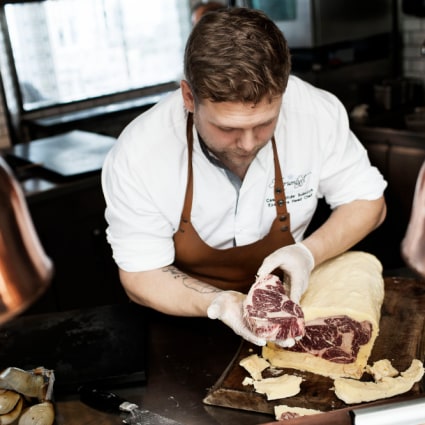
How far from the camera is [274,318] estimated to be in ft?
5.85

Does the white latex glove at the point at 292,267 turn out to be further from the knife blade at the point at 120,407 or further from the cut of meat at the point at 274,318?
the knife blade at the point at 120,407

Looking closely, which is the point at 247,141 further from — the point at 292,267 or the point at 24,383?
the point at 24,383

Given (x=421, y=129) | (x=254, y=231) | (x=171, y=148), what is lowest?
(x=421, y=129)

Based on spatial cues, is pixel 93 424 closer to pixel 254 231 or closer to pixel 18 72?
pixel 254 231

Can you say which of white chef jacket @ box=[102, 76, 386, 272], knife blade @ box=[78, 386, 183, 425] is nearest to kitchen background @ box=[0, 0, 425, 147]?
white chef jacket @ box=[102, 76, 386, 272]

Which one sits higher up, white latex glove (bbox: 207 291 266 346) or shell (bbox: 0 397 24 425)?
shell (bbox: 0 397 24 425)

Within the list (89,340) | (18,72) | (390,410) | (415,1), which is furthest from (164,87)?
(390,410)

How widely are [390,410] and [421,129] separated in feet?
11.4

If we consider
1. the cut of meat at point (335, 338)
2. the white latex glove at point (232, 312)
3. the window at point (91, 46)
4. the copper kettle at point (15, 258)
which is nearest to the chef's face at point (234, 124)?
the white latex glove at point (232, 312)

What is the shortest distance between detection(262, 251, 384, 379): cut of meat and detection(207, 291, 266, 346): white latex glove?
130mm

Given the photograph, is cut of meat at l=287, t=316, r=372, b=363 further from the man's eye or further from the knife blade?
the man's eye

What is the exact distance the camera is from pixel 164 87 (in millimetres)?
6273

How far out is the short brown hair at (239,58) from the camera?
1.74 meters

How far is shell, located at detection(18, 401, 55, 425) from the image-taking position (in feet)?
4.88
